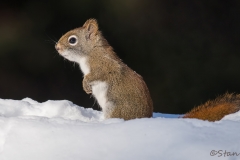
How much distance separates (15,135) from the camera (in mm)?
2449

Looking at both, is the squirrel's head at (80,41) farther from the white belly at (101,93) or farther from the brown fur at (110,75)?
the white belly at (101,93)

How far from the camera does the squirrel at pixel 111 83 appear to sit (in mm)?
3271

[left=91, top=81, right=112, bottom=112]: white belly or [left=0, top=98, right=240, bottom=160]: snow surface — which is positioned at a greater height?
[left=91, top=81, right=112, bottom=112]: white belly

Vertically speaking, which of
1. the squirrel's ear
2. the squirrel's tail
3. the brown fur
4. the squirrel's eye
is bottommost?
the squirrel's tail

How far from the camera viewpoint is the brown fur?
3264 mm

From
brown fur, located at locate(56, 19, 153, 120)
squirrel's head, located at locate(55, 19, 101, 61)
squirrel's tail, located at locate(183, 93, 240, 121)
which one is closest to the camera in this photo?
brown fur, located at locate(56, 19, 153, 120)

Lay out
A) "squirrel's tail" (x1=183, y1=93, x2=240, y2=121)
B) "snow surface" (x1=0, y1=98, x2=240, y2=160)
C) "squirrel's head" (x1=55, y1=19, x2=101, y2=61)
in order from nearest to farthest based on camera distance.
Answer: "snow surface" (x1=0, y1=98, x2=240, y2=160) → "squirrel's tail" (x1=183, y1=93, x2=240, y2=121) → "squirrel's head" (x1=55, y1=19, x2=101, y2=61)

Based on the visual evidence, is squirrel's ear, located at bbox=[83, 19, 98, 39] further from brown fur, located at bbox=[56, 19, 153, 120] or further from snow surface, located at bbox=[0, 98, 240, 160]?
snow surface, located at bbox=[0, 98, 240, 160]

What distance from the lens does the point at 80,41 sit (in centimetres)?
369

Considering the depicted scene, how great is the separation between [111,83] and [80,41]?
0.52 meters

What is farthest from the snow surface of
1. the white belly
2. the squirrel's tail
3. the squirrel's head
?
the squirrel's head

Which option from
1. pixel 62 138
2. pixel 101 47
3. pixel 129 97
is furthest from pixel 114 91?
pixel 62 138

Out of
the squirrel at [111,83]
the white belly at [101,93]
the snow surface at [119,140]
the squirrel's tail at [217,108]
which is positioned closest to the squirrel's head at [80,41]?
the squirrel at [111,83]

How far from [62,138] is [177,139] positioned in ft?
1.75
